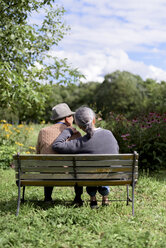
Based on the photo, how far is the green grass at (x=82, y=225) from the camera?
3.25 m

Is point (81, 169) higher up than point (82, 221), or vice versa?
point (81, 169)

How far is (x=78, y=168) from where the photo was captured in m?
3.97

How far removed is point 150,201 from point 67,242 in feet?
7.07

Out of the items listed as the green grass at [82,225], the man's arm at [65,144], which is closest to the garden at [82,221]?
the green grass at [82,225]

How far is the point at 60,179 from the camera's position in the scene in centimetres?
408

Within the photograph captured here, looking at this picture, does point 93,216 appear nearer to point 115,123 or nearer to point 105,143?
point 105,143

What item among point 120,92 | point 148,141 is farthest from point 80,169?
point 120,92

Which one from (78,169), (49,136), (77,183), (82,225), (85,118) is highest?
(85,118)

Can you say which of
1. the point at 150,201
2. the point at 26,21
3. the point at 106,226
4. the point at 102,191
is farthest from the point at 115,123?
the point at 106,226

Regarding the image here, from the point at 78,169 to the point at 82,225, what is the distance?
680 mm

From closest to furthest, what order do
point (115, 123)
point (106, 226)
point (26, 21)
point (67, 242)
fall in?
point (67, 242) < point (106, 226) < point (26, 21) < point (115, 123)

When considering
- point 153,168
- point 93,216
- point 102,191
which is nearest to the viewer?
point 93,216

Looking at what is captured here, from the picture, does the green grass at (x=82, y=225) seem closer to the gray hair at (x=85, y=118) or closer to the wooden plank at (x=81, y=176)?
the wooden plank at (x=81, y=176)

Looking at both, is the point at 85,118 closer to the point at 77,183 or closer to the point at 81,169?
the point at 81,169
